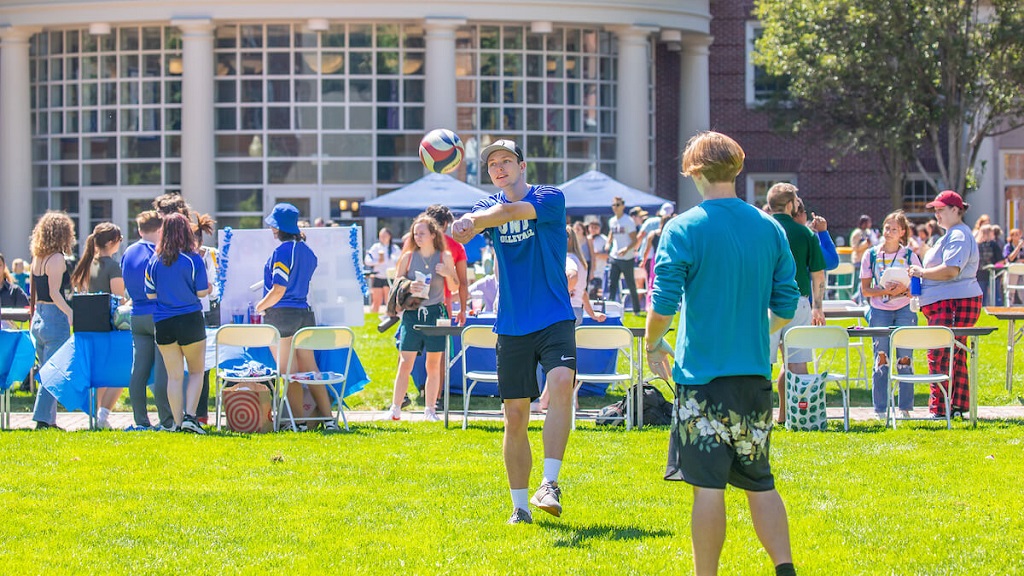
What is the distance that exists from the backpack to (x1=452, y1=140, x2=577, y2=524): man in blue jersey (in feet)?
14.1

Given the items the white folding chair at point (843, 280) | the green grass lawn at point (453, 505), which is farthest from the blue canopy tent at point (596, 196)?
the green grass lawn at point (453, 505)

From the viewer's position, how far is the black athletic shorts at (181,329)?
11070 mm

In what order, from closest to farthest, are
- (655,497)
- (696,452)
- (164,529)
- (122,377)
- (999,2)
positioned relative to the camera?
(696,452) < (164,529) < (655,497) < (122,377) < (999,2)

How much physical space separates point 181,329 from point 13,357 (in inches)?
71.9

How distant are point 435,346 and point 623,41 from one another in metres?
21.1

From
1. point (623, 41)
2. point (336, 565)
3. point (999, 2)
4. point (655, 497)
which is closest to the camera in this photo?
point (336, 565)

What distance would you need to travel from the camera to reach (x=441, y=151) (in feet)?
38.1

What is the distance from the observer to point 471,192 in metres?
25.3

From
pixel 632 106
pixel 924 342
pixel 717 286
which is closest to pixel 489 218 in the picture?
pixel 717 286

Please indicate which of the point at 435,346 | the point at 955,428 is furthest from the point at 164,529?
the point at 955,428

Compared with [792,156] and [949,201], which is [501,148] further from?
[792,156]

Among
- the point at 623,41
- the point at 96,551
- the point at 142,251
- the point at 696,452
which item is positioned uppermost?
the point at 623,41

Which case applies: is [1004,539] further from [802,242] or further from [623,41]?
[623,41]

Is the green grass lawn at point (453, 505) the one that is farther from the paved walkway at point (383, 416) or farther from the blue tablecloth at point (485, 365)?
the blue tablecloth at point (485, 365)
